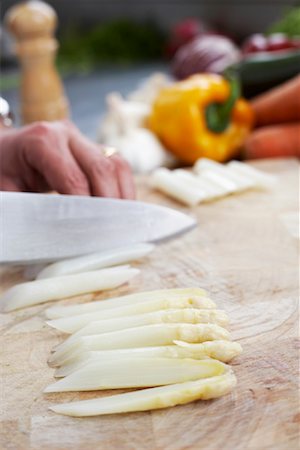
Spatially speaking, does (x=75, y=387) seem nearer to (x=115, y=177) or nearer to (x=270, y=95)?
(x=115, y=177)

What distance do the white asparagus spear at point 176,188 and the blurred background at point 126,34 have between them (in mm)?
1618

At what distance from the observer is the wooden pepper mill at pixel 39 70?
6.59 ft

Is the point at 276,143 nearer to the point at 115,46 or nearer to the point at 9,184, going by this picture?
the point at 9,184

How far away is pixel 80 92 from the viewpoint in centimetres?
357

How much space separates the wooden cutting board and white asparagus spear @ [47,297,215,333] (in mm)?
21

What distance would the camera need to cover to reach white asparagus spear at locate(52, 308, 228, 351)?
3.35ft

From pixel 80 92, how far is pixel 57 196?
2.36 meters

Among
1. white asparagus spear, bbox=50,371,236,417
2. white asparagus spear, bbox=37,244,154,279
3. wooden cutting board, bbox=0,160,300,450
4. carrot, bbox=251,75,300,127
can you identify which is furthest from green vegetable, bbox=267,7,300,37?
white asparagus spear, bbox=50,371,236,417

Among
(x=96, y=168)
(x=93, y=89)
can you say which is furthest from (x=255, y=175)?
(x=93, y=89)

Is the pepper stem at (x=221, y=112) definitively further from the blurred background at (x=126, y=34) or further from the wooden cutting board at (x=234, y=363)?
the blurred background at (x=126, y=34)

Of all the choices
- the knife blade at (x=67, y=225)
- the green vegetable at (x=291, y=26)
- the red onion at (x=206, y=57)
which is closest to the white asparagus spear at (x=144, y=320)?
the knife blade at (x=67, y=225)

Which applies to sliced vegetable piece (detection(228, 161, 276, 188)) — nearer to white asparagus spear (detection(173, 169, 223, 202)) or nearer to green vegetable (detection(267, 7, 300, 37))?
white asparagus spear (detection(173, 169, 223, 202))

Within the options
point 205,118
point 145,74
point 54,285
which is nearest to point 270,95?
point 205,118

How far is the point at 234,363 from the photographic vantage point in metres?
0.97
